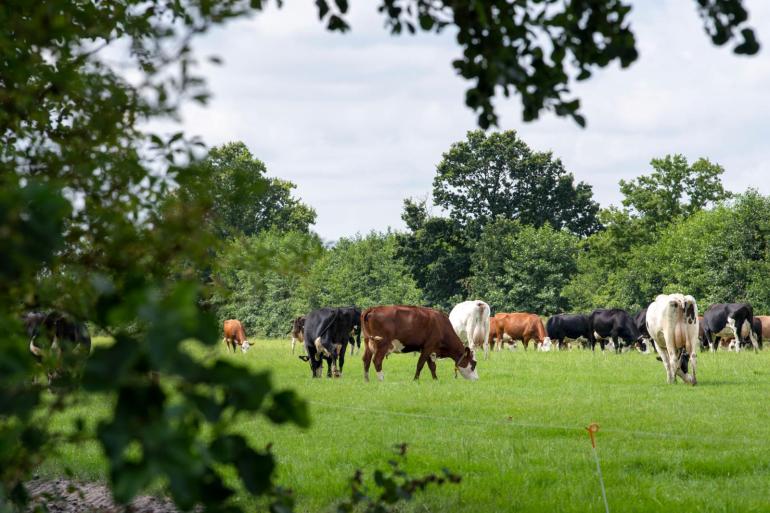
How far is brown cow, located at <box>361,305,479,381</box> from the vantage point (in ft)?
82.7

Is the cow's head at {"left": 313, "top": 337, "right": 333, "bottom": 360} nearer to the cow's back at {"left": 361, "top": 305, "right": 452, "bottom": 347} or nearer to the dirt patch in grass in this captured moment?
the cow's back at {"left": 361, "top": 305, "right": 452, "bottom": 347}

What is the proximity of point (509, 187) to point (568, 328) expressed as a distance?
36.6m

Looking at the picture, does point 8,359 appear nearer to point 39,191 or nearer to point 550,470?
point 39,191

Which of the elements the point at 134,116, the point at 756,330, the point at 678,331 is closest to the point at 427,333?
the point at 678,331

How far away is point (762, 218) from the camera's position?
200ft

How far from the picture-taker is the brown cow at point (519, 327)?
5119cm

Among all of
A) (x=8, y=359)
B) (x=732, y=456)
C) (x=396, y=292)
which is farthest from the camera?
(x=396, y=292)

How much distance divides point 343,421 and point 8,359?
1349cm

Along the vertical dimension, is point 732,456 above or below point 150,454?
below

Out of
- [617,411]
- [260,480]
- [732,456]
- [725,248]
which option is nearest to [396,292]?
[725,248]

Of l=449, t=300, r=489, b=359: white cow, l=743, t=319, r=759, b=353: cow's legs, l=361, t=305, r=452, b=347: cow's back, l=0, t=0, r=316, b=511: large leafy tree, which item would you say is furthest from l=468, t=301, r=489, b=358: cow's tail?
l=0, t=0, r=316, b=511: large leafy tree

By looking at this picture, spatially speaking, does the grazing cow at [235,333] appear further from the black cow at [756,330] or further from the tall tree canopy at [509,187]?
the tall tree canopy at [509,187]

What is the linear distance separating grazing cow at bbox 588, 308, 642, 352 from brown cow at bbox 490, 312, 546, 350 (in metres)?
4.52

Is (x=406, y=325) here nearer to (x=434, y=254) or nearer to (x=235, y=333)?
(x=235, y=333)
